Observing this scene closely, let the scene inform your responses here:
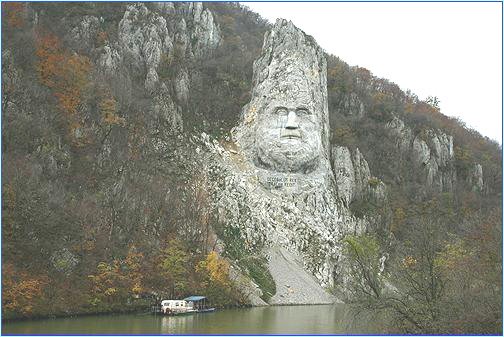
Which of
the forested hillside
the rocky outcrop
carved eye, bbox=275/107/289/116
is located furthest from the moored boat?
the rocky outcrop

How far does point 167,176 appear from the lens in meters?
46.6

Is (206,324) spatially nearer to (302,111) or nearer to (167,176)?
(167,176)

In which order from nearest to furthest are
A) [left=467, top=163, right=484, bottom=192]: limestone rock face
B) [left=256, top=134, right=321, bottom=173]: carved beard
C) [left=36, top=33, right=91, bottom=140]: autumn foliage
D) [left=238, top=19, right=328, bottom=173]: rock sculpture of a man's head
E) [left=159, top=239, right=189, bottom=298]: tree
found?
[left=159, top=239, right=189, bottom=298]: tree, [left=36, top=33, right=91, bottom=140]: autumn foliage, [left=256, top=134, right=321, bottom=173]: carved beard, [left=238, top=19, right=328, bottom=173]: rock sculpture of a man's head, [left=467, top=163, right=484, bottom=192]: limestone rock face

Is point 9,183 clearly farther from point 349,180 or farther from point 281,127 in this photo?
point 349,180

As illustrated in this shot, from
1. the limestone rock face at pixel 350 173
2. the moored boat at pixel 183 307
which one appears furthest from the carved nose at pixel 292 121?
the moored boat at pixel 183 307

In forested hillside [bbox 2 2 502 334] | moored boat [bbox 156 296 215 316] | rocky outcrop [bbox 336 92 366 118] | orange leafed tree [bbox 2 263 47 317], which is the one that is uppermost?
rocky outcrop [bbox 336 92 366 118]

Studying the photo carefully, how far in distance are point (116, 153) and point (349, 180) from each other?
25.5 meters

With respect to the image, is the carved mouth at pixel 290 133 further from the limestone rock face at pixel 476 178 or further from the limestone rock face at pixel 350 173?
the limestone rock face at pixel 476 178

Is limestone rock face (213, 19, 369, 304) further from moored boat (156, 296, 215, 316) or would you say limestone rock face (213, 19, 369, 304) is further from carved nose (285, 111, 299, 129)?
moored boat (156, 296, 215, 316)

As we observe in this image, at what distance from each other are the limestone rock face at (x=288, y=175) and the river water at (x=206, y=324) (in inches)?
407

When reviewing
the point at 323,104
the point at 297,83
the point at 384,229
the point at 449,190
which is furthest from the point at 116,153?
the point at 449,190

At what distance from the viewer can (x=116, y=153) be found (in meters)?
44.7

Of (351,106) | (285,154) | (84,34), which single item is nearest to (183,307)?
(285,154)

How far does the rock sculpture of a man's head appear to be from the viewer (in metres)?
52.8
